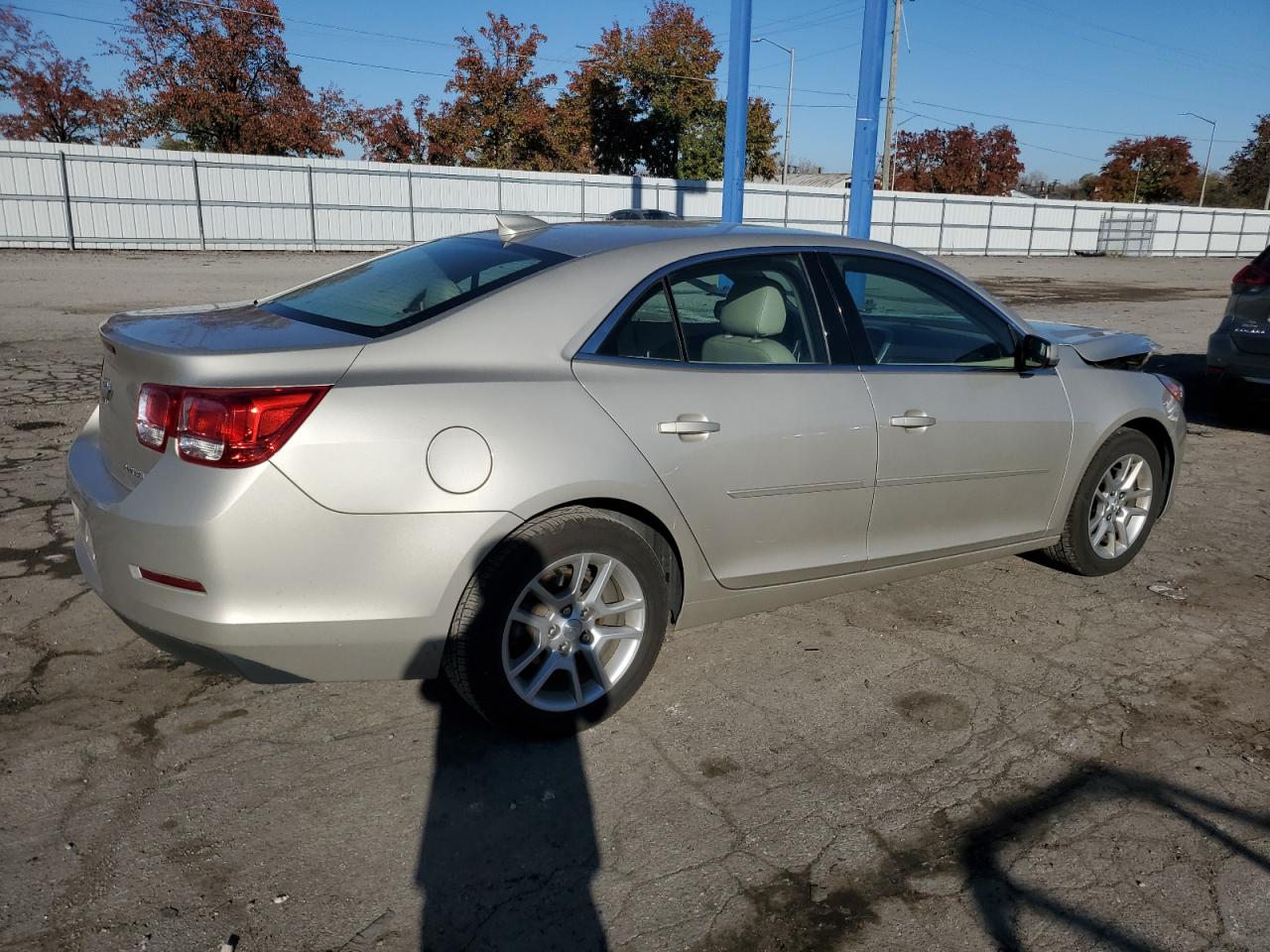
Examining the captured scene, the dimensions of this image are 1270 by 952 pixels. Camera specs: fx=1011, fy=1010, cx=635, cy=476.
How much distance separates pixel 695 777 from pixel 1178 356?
11712 millimetres

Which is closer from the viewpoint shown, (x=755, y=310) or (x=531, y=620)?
(x=531, y=620)

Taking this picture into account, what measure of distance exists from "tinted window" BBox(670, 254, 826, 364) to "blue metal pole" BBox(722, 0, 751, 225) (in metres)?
7.59

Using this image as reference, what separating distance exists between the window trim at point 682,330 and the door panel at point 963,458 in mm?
175

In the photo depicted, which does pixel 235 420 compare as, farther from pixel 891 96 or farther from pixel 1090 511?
pixel 891 96

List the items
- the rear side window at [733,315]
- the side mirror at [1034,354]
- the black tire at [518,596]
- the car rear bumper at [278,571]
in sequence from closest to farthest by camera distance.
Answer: the car rear bumper at [278,571] < the black tire at [518,596] < the rear side window at [733,315] < the side mirror at [1034,354]

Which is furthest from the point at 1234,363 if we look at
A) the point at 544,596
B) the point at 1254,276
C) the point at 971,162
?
the point at 971,162

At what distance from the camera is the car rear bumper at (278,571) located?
2680 mm

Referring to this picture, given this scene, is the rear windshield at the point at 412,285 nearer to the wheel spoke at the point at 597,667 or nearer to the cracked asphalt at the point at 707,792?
the wheel spoke at the point at 597,667

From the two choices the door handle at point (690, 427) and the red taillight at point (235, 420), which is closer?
the red taillight at point (235, 420)

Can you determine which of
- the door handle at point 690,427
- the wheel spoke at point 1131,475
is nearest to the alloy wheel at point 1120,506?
the wheel spoke at point 1131,475

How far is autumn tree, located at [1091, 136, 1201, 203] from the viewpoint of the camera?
70.1 metres

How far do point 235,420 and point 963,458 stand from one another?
2.70m

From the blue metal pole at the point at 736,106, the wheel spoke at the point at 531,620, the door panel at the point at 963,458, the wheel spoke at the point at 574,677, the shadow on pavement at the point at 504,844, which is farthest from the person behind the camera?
the blue metal pole at the point at 736,106

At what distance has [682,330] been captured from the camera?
345cm
